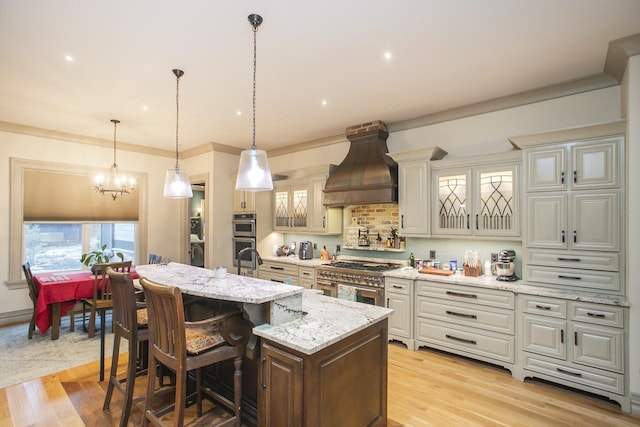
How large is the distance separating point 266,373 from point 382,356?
2.72 ft

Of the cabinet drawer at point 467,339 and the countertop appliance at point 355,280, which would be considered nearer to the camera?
the cabinet drawer at point 467,339

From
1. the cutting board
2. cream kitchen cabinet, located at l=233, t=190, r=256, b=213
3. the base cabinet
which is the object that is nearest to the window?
cream kitchen cabinet, located at l=233, t=190, r=256, b=213

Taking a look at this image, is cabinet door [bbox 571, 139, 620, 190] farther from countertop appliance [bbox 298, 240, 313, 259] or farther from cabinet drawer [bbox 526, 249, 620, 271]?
countertop appliance [bbox 298, 240, 313, 259]

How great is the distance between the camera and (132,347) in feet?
7.62

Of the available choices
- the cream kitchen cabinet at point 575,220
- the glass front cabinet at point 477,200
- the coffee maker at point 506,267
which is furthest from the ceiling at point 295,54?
the coffee maker at point 506,267

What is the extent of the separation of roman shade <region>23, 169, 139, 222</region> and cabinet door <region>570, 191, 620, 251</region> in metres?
6.70

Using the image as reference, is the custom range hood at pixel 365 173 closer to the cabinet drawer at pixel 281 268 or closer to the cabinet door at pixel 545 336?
the cabinet drawer at pixel 281 268

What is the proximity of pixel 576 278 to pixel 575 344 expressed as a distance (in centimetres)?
59

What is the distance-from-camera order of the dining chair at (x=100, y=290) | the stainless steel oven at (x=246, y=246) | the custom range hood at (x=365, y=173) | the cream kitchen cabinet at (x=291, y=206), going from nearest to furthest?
the dining chair at (x=100, y=290)
the custom range hood at (x=365, y=173)
the cream kitchen cabinet at (x=291, y=206)
the stainless steel oven at (x=246, y=246)

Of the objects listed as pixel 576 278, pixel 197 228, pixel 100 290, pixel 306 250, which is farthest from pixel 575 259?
pixel 197 228

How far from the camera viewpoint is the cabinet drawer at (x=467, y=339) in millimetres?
3256

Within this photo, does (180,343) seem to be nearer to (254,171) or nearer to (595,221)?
(254,171)

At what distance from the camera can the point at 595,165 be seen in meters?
2.91

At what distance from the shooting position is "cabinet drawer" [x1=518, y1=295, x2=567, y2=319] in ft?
9.67
